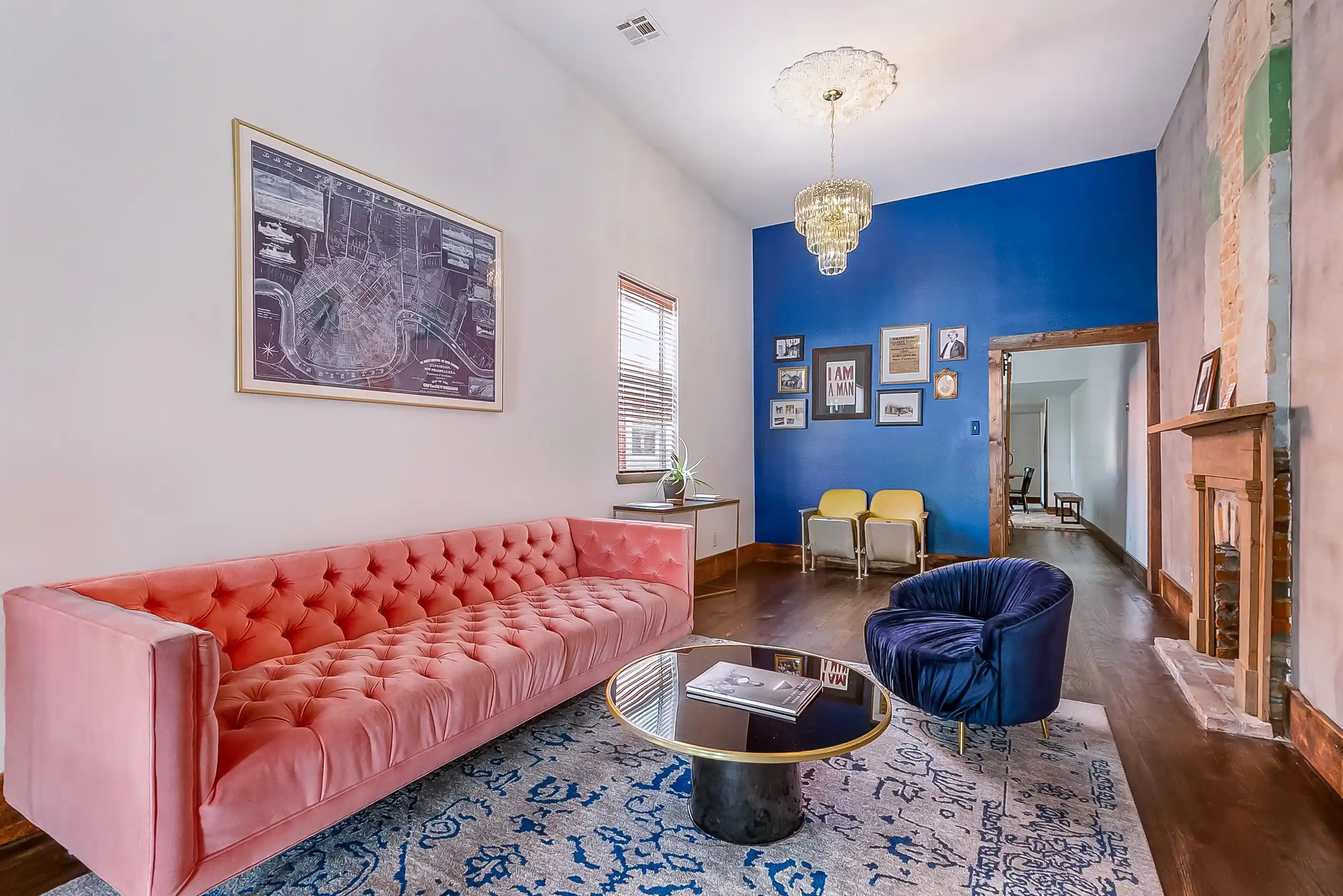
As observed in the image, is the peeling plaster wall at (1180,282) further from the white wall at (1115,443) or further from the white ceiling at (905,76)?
the white wall at (1115,443)

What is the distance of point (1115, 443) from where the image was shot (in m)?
7.52

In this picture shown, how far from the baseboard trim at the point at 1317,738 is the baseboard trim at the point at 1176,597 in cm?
150

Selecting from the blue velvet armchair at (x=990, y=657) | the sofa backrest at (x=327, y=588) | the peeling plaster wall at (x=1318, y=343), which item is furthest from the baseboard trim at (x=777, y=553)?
the peeling plaster wall at (x=1318, y=343)

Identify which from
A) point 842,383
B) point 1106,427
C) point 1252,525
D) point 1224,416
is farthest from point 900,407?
point 1106,427

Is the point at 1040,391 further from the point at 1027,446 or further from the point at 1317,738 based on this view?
the point at 1317,738

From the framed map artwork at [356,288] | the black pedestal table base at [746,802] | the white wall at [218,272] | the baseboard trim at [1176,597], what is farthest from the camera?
the baseboard trim at [1176,597]

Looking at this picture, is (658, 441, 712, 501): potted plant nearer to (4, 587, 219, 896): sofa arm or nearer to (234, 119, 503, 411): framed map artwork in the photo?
(234, 119, 503, 411): framed map artwork

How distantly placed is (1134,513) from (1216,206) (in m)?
3.42

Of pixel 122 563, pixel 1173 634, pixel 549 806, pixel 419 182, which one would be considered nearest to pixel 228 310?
pixel 122 563

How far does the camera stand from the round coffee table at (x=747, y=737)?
5.23 feet

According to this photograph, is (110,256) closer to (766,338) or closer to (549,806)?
(549,806)

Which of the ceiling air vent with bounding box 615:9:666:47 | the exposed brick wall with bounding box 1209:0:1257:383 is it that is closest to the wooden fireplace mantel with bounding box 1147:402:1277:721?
the exposed brick wall with bounding box 1209:0:1257:383

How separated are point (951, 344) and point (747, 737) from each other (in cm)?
520

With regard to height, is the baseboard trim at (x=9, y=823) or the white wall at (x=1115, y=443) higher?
the white wall at (x=1115, y=443)
